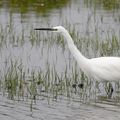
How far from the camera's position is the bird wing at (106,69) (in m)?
10.4

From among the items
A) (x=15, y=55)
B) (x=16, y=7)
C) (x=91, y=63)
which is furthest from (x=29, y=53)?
(x=16, y=7)

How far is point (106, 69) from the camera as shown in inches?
412

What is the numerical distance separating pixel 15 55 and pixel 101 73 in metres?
3.97

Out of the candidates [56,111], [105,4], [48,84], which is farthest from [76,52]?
[105,4]

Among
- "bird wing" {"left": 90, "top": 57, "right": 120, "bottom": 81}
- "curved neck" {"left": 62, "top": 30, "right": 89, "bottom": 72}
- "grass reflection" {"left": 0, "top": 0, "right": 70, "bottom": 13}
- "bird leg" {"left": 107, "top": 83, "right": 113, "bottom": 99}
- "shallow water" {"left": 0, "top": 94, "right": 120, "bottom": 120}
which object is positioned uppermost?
"grass reflection" {"left": 0, "top": 0, "right": 70, "bottom": 13}

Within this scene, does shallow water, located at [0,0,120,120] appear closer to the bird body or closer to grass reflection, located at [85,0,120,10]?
grass reflection, located at [85,0,120,10]

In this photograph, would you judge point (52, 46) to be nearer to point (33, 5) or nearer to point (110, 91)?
point (110, 91)

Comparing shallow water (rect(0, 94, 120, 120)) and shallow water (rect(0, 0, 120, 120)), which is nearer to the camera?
shallow water (rect(0, 94, 120, 120))

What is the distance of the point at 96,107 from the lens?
386 inches

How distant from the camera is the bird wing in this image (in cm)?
1041

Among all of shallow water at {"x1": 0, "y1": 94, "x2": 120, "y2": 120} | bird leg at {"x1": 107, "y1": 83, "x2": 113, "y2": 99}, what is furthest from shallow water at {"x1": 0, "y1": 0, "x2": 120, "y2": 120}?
bird leg at {"x1": 107, "y1": 83, "x2": 113, "y2": 99}

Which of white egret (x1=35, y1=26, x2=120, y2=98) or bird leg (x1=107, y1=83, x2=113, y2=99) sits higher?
white egret (x1=35, y1=26, x2=120, y2=98)

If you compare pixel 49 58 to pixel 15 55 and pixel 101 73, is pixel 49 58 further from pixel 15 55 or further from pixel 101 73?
pixel 101 73

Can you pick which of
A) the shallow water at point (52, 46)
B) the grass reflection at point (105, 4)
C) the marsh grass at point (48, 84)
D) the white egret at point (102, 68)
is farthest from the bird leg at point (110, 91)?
the grass reflection at point (105, 4)
